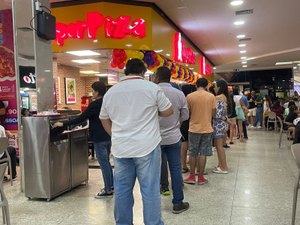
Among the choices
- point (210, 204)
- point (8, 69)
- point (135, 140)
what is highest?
point (8, 69)

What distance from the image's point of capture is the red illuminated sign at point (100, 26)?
5895mm

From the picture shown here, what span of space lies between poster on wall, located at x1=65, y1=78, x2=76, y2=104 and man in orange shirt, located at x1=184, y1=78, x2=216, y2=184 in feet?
20.5

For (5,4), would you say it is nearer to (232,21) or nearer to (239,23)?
(232,21)

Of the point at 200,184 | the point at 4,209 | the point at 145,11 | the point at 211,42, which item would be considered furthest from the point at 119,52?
the point at 211,42

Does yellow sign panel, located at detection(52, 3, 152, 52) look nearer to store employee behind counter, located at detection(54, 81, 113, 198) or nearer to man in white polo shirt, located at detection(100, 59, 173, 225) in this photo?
store employee behind counter, located at detection(54, 81, 113, 198)

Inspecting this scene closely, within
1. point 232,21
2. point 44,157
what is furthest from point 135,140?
point 232,21

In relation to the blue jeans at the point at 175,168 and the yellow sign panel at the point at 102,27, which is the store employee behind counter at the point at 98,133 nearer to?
the blue jeans at the point at 175,168

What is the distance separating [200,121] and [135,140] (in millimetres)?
2048

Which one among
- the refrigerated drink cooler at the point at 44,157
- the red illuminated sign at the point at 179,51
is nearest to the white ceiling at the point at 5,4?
the refrigerated drink cooler at the point at 44,157

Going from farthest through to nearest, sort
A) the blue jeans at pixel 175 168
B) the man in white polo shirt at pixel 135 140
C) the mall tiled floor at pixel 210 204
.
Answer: the blue jeans at pixel 175 168, the mall tiled floor at pixel 210 204, the man in white polo shirt at pixel 135 140

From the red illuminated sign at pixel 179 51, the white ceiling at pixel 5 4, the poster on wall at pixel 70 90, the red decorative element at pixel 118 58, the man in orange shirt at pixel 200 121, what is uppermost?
the white ceiling at pixel 5 4

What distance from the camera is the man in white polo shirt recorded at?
94.9 inches

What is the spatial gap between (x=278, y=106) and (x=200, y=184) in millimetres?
7158

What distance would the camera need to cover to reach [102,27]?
19.6ft
